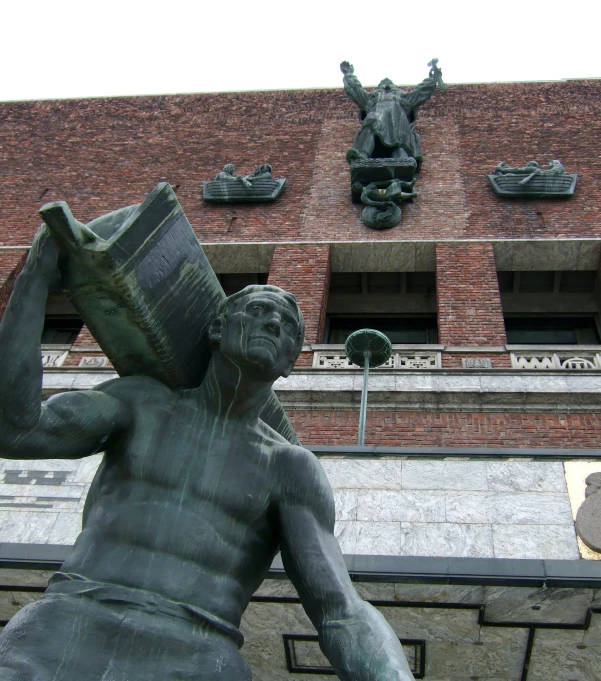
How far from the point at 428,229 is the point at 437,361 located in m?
4.19

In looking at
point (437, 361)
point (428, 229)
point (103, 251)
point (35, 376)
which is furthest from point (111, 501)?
point (428, 229)

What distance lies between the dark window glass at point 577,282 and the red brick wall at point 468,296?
6.11 feet

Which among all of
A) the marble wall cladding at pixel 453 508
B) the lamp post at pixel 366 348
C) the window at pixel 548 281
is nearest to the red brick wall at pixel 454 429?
the lamp post at pixel 366 348

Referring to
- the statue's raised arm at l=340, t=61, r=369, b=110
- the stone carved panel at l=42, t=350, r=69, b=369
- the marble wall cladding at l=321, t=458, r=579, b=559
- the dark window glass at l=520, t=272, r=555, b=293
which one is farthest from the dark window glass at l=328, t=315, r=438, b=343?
the marble wall cladding at l=321, t=458, r=579, b=559

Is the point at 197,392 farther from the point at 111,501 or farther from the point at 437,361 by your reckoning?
the point at 437,361

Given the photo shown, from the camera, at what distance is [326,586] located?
2828 millimetres

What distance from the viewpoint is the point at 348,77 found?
17828 mm

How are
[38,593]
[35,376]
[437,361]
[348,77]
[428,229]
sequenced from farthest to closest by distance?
[348,77] → [428,229] → [437,361] → [38,593] → [35,376]

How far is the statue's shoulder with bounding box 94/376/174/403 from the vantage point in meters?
3.19

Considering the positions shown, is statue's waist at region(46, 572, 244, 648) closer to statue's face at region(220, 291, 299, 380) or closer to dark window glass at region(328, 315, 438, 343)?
statue's face at region(220, 291, 299, 380)

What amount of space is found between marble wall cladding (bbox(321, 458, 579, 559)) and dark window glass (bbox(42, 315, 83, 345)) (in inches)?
369

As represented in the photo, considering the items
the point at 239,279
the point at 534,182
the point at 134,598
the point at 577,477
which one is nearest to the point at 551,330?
the point at 534,182

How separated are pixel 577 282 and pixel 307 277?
5017 millimetres

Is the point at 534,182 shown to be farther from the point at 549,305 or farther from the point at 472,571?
the point at 472,571
